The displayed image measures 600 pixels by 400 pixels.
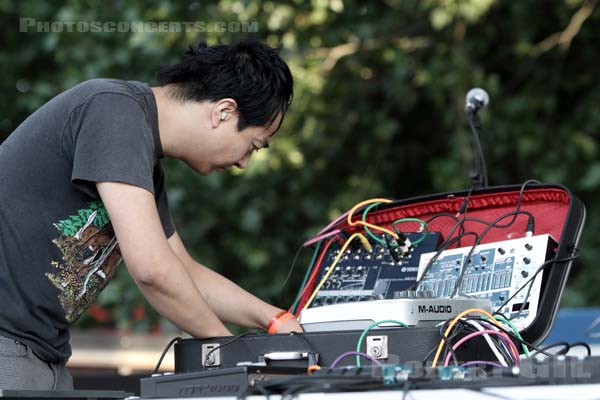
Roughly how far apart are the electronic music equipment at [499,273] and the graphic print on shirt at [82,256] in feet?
2.30

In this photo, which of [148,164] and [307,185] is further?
[307,185]

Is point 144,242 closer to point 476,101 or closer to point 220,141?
point 220,141

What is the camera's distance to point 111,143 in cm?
177

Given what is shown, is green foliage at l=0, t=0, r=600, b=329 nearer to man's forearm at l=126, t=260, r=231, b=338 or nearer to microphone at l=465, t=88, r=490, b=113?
microphone at l=465, t=88, r=490, b=113

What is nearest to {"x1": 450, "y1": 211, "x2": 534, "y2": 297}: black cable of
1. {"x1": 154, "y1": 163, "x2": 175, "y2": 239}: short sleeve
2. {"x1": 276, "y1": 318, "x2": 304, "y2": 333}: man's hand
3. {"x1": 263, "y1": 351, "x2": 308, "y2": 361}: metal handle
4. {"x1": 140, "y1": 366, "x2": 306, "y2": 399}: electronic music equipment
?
{"x1": 276, "y1": 318, "x2": 304, "y2": 333}: man's hand

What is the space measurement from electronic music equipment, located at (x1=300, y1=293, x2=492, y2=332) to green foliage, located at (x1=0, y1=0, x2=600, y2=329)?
10.9ft

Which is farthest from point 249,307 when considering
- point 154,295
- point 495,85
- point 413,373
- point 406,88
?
point 406,88

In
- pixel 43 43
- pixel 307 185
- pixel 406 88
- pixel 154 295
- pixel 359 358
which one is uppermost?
pixel 43 43

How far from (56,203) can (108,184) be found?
196 millimetres

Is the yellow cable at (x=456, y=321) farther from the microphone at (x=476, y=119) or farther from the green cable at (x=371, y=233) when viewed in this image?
the microphone at (x=476, y=119)

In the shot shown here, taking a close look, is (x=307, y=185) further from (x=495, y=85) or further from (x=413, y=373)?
(x=413, y=373)

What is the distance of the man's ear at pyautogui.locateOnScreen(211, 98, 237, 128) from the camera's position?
197cm

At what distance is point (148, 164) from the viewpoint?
70.4 inches

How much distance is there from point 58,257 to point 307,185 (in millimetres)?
3995
